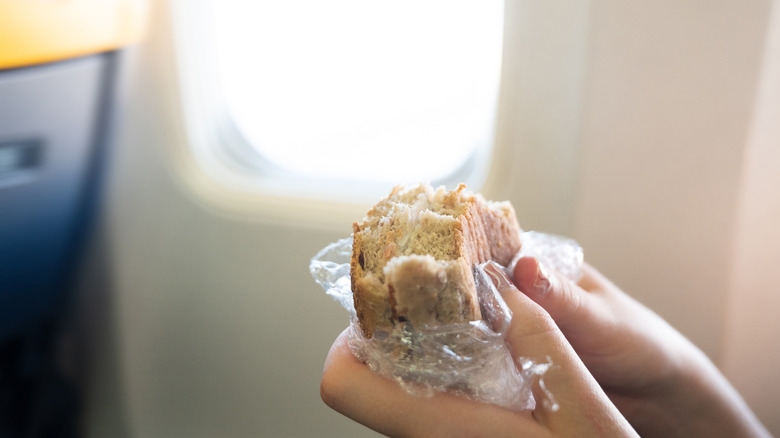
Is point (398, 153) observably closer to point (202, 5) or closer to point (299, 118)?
point (299, 118)

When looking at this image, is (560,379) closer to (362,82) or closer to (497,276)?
(497,276)

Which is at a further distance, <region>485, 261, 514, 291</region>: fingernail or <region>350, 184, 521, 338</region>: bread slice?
<region>485, 261, 514, 291</region>: fingernail

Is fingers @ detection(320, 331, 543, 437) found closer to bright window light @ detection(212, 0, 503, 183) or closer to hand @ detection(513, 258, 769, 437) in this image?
hand @ detection(513, 258, 769, 437)

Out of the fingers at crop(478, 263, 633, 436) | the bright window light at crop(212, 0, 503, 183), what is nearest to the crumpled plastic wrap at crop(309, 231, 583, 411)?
the fingers at crop(478, 263, 633, 436)

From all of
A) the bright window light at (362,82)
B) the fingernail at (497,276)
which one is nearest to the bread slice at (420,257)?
the fingernail at (497,276)

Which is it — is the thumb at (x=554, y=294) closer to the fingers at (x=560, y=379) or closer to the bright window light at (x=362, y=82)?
the fingers at (x=560, y=379)

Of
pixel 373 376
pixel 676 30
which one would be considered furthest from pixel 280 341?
pixel 676 30

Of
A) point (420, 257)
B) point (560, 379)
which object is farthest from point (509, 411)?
point (420, 257)

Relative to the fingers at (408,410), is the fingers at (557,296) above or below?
above
